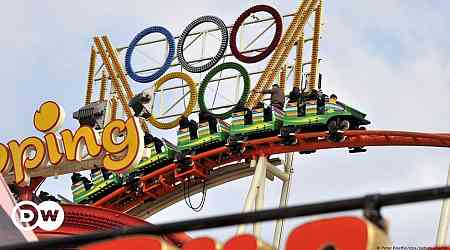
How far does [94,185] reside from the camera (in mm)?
25406

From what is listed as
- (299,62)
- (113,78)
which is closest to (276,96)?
(299,62)

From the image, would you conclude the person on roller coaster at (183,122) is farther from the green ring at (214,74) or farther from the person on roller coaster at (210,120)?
the green ring at (214,74)

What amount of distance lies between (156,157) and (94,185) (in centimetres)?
197

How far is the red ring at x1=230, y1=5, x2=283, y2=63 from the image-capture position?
82.9 feet

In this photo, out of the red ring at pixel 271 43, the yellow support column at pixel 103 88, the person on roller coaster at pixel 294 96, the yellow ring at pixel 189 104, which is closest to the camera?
the person on roller coaster at pixel 294 96

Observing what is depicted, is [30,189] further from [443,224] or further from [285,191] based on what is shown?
[443,224]

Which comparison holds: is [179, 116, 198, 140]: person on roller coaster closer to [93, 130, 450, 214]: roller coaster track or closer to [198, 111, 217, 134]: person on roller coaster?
[198, 111, 217, 134]: person on roller coaster

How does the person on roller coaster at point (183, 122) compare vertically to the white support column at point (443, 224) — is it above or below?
above

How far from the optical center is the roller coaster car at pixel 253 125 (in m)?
22.7

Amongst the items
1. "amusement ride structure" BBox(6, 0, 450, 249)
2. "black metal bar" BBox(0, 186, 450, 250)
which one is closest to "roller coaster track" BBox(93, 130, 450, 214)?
"amusement ride structure" BBox(6, 0, 450, 249)

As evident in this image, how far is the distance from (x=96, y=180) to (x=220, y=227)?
21.2m

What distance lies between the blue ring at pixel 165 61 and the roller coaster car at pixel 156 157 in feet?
9.92

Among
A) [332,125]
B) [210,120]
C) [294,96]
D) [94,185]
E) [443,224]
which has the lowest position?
[94,185]

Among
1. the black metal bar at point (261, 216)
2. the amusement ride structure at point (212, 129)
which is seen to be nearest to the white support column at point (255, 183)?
the amusement ride structure at point (212, 129)
